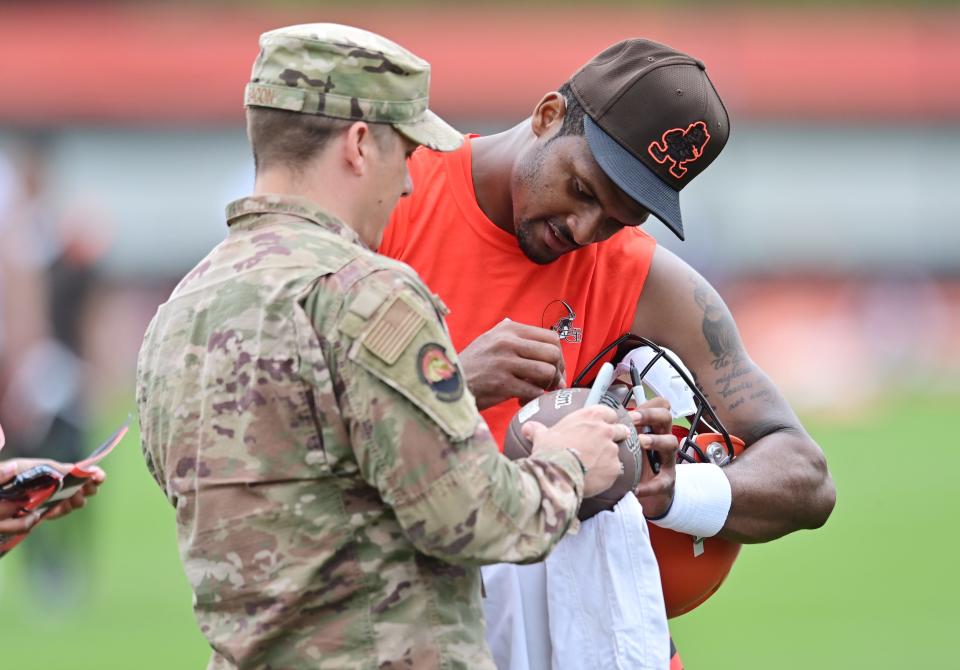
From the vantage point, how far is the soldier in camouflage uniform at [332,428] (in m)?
2.43

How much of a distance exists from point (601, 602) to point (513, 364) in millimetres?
545

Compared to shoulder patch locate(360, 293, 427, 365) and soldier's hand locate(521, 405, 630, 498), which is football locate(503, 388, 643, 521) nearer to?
soldier's hand locate(521, 405, 630, 498)

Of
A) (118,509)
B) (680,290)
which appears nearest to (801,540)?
(118,509)

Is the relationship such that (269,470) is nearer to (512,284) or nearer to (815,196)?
(512,284)

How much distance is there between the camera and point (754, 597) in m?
10.1

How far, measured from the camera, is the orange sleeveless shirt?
11.7ft

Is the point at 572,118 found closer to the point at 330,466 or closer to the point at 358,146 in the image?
the point at 358,146

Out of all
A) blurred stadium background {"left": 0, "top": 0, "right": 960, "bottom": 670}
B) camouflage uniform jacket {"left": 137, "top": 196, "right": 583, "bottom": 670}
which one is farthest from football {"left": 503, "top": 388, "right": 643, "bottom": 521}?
blurred stadium background {"left": 0, "top": 0, "right": 960, "bottom": 670}

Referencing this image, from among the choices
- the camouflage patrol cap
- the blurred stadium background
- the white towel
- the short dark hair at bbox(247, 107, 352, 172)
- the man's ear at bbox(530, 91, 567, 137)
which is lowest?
the blurred stadium background

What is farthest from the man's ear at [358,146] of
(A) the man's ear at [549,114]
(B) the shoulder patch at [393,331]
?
(A) the man's ear at [549,114]

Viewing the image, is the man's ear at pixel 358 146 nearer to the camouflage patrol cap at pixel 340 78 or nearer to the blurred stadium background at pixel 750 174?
the camouflage patrol cap at pixel 340 78

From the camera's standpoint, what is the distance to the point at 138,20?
29.0 metres

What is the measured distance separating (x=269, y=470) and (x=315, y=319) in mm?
A: 274

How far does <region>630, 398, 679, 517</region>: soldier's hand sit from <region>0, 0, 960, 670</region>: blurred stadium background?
24.9 feet
